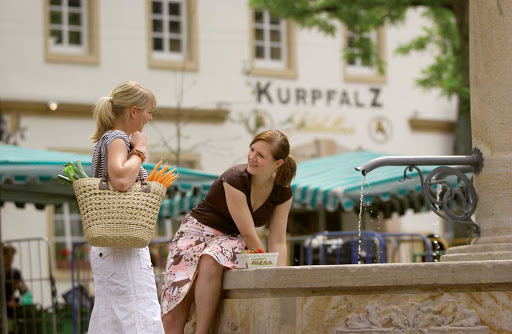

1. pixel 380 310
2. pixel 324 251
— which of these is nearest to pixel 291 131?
pixel 324 251

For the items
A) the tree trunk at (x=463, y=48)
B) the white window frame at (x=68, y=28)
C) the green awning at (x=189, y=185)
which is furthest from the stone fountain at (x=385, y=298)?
the white window frame at (x=68, y=28)

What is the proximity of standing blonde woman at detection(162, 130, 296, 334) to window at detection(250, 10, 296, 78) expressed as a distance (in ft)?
55.9

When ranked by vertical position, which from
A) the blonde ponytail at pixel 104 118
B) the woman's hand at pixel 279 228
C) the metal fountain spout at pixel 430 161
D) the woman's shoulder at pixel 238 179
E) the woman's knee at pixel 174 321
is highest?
the blonde ponytail at pixel 104 118

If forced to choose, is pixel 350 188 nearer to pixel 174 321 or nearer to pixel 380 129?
pixel 174 321

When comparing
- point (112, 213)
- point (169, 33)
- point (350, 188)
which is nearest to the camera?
point (112, 213)

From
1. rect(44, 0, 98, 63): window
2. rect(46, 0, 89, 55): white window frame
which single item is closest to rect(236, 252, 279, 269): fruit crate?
rect(44, 0, 98, 63): window

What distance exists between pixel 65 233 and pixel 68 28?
4.15m

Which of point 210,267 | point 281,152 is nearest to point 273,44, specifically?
point 281,152

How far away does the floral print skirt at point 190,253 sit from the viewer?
20.6 feet

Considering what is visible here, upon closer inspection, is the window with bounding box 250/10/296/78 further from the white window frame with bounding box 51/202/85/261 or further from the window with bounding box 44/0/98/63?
the white window frame with bounding box 51/202/85/261

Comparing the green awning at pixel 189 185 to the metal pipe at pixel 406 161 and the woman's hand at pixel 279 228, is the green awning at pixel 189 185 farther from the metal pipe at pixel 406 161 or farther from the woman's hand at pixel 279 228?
the woman's hand at pixel 279 228

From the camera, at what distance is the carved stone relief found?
543 cm

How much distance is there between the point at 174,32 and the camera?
22.9 metres

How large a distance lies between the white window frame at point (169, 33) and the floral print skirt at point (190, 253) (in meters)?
16.3
